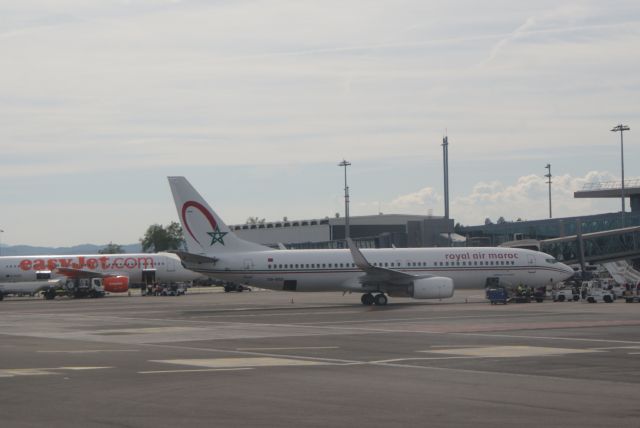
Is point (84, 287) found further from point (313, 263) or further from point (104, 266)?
point (313, 263)

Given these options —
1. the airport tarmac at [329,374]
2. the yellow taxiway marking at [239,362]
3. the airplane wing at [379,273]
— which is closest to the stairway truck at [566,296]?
the airplane wing at [379,273]

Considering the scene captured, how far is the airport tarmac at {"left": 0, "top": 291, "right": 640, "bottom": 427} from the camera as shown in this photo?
48.0ft

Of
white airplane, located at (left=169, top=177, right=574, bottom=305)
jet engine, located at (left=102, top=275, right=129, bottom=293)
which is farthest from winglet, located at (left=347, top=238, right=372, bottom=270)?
jet engine, located at (left=102, top=275, right=129, bottom=293)

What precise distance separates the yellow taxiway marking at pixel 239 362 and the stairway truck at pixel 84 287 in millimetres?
63722

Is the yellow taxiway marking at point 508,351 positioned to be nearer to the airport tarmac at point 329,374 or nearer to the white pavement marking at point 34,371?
the airport tarmac at point 329,374

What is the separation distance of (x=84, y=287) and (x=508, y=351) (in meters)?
65.8

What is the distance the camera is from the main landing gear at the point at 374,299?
54.3 m

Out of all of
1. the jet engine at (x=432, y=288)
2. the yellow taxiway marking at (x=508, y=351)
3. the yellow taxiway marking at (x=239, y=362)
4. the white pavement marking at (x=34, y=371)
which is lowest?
the yellow taxiway marking at (x=239, y=362)

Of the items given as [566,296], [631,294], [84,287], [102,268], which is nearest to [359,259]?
[566,296]

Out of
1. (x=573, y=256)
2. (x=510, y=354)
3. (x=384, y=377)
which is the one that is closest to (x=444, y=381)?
(x=384, y=377)

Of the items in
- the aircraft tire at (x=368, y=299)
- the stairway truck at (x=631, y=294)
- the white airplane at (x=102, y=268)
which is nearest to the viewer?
the stairway truck at (x=631, y=294)

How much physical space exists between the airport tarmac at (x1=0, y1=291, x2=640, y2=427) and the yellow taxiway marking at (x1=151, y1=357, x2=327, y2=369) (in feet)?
0.17

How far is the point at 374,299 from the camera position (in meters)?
54.7

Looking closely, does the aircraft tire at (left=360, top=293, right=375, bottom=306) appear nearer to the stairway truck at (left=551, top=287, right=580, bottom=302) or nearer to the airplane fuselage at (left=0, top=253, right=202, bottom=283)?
the stairway truck at (left=551, top=287, right=580, bottom=302)
